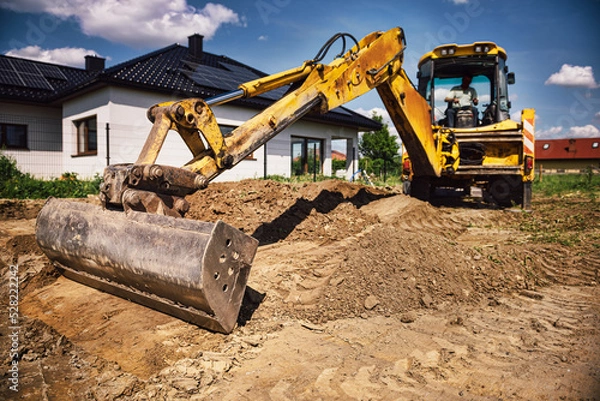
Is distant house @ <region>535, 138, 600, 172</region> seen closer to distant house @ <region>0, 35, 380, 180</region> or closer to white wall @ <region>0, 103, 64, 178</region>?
distant house @ <region>0, 35, 380, 180</region>

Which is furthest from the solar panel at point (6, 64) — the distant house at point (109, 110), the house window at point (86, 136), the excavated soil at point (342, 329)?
the excavated soil at point (342, 329)

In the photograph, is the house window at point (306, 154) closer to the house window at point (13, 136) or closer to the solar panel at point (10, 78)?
the house window at point (13, 136)

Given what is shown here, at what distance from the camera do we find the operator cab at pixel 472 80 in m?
7.95

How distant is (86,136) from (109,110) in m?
2.27

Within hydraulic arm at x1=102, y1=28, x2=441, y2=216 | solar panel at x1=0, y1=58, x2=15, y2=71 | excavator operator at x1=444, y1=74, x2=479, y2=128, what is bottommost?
hydraulic arm at x1=102, y1=28, x2=441, y2=216

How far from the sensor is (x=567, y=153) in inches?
1911

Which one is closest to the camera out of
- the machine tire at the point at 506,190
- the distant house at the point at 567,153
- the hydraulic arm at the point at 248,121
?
the hydraulic arm at the point at 248,121

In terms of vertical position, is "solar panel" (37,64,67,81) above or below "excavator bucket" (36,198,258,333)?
above

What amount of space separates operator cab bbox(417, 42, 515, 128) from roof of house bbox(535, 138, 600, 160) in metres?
46.2

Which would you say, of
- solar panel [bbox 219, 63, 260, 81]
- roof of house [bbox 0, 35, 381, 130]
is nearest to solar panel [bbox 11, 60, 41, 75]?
roof of house [bbox 0, 35, 381, 130]

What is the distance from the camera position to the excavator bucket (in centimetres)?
267

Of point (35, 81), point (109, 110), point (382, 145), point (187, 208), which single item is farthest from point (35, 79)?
point (382, 145)

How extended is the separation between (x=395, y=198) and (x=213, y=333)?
220 inches

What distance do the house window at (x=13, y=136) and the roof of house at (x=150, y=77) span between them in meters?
0.94
